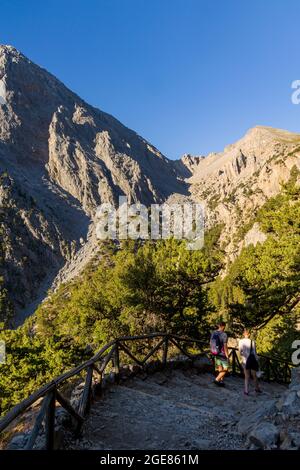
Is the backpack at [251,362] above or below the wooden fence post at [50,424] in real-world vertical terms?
below

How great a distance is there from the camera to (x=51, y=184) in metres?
160

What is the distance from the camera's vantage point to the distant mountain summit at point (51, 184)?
372 ft

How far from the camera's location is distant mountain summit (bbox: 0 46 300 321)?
11338 cm

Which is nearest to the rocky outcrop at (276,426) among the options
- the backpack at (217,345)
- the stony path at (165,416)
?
the stony path at (165,416)

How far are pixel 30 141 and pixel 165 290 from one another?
164 meters

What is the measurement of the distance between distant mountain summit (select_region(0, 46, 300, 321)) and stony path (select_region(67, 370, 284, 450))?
91.1 meters

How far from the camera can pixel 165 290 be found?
83.0 feet

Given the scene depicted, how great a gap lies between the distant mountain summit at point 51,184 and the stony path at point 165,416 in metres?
Answer: 91.1

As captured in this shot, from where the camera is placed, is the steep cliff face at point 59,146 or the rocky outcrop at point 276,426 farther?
the steep cliff face at point 59,146

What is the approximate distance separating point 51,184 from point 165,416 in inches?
6329

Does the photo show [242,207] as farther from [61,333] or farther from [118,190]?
[61,333]

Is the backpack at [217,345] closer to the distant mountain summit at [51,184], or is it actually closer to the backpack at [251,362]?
the backpack at [251,362]

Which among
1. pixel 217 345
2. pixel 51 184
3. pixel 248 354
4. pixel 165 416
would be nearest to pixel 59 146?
pixel 51 184

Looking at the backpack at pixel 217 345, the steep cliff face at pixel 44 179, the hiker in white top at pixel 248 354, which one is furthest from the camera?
the steep cliff face at pixel 44 179
